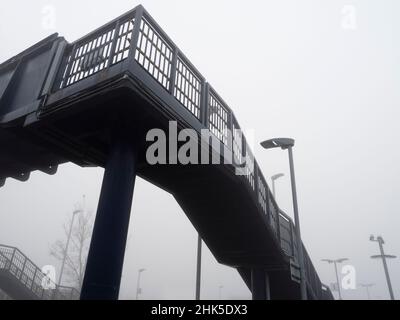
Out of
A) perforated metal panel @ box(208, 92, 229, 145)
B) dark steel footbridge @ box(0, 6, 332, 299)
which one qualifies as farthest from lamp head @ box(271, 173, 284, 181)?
perforated metal panel @ box(208, 92, 229, 145)

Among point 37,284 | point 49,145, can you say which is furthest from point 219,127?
point 37,284

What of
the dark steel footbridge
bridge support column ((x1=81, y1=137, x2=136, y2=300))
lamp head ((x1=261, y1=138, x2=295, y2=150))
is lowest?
bridge support column ((x1=81, y1=137, x2=136, y2=300))

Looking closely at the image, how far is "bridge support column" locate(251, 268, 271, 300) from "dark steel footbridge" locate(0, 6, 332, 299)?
98.1 inches

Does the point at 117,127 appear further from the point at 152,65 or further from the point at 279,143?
the point at 279,143

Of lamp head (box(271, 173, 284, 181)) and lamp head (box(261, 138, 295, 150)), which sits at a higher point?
lamp head (box(271, 173, 284, 181))

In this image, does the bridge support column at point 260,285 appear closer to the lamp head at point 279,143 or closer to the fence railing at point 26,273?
the lamp head at point 279,143

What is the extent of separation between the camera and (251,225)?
1034 cm

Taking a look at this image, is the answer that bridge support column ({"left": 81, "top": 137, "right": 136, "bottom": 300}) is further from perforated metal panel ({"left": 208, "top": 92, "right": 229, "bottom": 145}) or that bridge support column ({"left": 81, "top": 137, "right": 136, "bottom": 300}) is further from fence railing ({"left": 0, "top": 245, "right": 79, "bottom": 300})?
fence railing ({"left": 0, "top": 245, "right": 79, "bottom": 300})

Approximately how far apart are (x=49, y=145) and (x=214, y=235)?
6565 mm

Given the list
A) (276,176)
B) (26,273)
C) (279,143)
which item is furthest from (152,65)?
(26,273)

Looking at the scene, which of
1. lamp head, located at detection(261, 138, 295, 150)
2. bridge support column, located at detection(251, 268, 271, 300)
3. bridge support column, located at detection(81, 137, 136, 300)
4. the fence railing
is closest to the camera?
bridge support column, located at detection(81, 137, 136, 300)

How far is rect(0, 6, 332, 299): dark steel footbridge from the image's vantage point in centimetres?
564

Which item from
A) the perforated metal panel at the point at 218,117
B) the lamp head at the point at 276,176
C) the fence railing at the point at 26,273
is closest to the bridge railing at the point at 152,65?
the perforated metal panel at the point at 218,117
